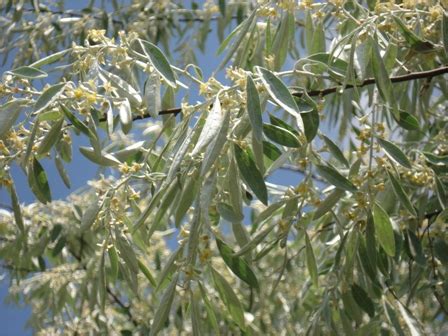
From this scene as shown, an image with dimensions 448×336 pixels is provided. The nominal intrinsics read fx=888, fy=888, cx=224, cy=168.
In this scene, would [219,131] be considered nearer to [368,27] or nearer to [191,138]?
[191,138]

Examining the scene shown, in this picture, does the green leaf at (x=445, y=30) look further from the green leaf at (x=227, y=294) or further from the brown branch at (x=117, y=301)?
the brown branch at (x=117, y=301)

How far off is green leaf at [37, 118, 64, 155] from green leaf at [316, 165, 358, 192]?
0.34m

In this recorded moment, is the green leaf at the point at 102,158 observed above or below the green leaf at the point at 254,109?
below

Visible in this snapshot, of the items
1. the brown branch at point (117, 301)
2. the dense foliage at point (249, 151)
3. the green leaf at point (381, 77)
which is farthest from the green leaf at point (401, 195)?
the brown branch at point (117, 301)

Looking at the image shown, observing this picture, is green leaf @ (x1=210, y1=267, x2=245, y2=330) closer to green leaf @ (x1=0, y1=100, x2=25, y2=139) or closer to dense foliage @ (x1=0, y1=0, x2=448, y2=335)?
dense foliage @ (x1=0, y1=0, x2=448, y2=335)

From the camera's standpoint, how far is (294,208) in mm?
1239

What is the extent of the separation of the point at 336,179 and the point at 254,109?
25cm

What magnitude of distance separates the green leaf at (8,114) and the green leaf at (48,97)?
5 centimetres

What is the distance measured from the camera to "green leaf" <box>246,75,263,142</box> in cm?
92

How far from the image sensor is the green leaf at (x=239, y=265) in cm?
115

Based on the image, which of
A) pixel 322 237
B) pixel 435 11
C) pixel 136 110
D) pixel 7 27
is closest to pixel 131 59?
pixel 136 110

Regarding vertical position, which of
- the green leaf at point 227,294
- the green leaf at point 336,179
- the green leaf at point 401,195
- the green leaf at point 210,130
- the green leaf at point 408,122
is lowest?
the green leaf at point 227,294

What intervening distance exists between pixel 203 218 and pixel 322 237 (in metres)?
0.71

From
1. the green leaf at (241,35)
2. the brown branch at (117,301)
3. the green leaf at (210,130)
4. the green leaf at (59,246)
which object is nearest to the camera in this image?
the green leaf at (210,130)
